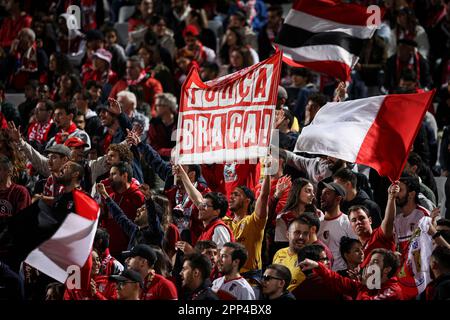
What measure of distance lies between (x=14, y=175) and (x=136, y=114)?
6.85ft

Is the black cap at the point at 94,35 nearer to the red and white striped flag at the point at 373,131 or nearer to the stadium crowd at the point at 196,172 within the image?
the stadium crowd at the point at 196,172

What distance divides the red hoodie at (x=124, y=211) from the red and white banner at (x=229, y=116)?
907 mm

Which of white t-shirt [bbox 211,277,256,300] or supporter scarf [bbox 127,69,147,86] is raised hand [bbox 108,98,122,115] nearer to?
supporter scarf [bbox 127,69,147,86]

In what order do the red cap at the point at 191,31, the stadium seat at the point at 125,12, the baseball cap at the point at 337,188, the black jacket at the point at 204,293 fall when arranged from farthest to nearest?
the stadium seat at the point at 125,12 → the red cap at the point at 191,31 → the baseball cap at the point at 337,188 → the black jacket at the point at 204,293

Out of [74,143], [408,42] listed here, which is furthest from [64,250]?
[408,42]

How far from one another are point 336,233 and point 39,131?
4794mm

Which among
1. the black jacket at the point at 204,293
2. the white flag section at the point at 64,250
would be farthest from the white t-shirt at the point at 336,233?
the white flag section at the point at 64,250

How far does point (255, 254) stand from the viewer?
10.1 meters

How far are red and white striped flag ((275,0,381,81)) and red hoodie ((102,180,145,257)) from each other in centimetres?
212

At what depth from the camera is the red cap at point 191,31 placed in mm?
16750

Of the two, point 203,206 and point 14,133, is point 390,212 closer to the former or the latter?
point 203,206

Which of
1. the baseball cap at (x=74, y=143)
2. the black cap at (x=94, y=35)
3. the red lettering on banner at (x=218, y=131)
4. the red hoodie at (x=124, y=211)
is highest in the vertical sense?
the red lettering on banner at (x=218, y=131)

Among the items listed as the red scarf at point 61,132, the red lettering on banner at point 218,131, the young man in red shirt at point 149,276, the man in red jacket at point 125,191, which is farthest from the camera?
the red scarf at point 61,132

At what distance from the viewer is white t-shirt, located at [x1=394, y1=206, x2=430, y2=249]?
10375 mm
